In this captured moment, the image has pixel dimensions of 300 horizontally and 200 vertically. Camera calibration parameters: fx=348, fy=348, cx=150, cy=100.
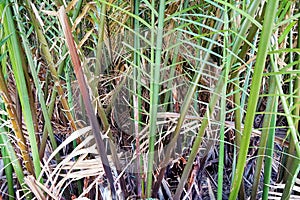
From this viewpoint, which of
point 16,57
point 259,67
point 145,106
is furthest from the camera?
point 145,106

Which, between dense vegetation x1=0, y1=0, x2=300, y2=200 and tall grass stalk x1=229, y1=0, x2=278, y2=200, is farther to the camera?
dense vegetation x1=0, y1=0, x2=300, y2=200

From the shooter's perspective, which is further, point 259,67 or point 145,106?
point 145,106

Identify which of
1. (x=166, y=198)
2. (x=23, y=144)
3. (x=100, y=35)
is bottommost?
(x=166, y=198)

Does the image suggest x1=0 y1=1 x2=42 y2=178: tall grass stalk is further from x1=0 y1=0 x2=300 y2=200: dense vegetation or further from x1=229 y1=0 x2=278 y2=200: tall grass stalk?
x1=229 y1=0 x2=278 y2=200: tall grass stalk

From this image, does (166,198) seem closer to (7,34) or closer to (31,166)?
(31,166)

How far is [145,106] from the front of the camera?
0.61 meters

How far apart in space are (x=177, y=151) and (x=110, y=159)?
4.6 inches

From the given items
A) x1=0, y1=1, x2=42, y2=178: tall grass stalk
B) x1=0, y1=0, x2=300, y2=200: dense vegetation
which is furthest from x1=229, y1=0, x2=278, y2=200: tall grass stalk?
x1=0, y1=1, x2=42, y2=178: tall grass stalk

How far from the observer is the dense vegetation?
0.37m

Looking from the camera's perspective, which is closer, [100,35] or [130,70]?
[100,35]

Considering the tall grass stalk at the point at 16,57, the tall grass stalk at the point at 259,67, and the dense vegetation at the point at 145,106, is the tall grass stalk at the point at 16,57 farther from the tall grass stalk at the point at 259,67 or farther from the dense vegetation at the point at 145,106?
the tall grass stalk at the point at 259,67

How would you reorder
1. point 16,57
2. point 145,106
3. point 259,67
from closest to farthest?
1. point 259,67
2. point 16,57
3. point 145,106

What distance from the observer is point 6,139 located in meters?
0.45

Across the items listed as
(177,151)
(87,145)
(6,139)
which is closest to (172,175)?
(177,151)
